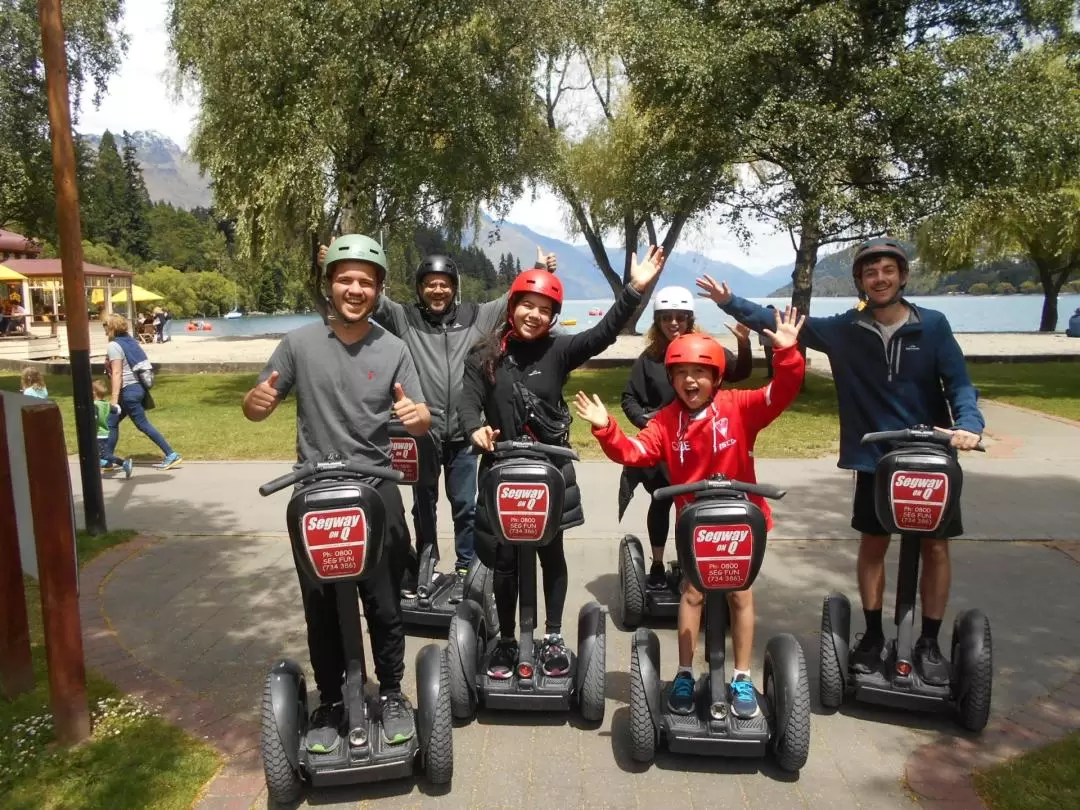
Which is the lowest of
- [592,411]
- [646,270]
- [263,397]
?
[592,411]

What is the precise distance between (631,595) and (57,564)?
2872 mm

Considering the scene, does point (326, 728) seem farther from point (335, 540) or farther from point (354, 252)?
point (354, 252)

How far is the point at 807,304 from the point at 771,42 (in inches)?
211

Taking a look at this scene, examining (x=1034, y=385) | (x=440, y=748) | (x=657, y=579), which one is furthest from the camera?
(x=1034, y=385)

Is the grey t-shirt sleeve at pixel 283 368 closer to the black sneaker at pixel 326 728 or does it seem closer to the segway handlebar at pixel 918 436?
the black sneaker at pixel 326 728

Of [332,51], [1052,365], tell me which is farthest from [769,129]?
[1052,365]

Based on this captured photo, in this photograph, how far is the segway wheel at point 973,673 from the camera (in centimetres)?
347

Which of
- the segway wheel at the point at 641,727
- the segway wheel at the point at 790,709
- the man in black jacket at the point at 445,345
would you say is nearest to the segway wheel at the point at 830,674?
the segway wheel at the point at 790,709

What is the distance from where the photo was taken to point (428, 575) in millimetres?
4934

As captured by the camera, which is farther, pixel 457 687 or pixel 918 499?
pixel 457 687

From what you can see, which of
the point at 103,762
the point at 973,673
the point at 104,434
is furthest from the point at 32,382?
the point at 973,673

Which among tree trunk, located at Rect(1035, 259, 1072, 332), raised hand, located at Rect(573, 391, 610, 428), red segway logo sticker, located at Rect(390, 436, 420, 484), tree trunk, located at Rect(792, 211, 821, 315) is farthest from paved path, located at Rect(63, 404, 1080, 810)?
tree trunk, located at Rect(1035, 259, 1072, 332)

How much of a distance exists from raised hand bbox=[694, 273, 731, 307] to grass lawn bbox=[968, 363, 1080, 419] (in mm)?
11122

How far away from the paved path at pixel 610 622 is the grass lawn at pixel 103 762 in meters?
0.14
